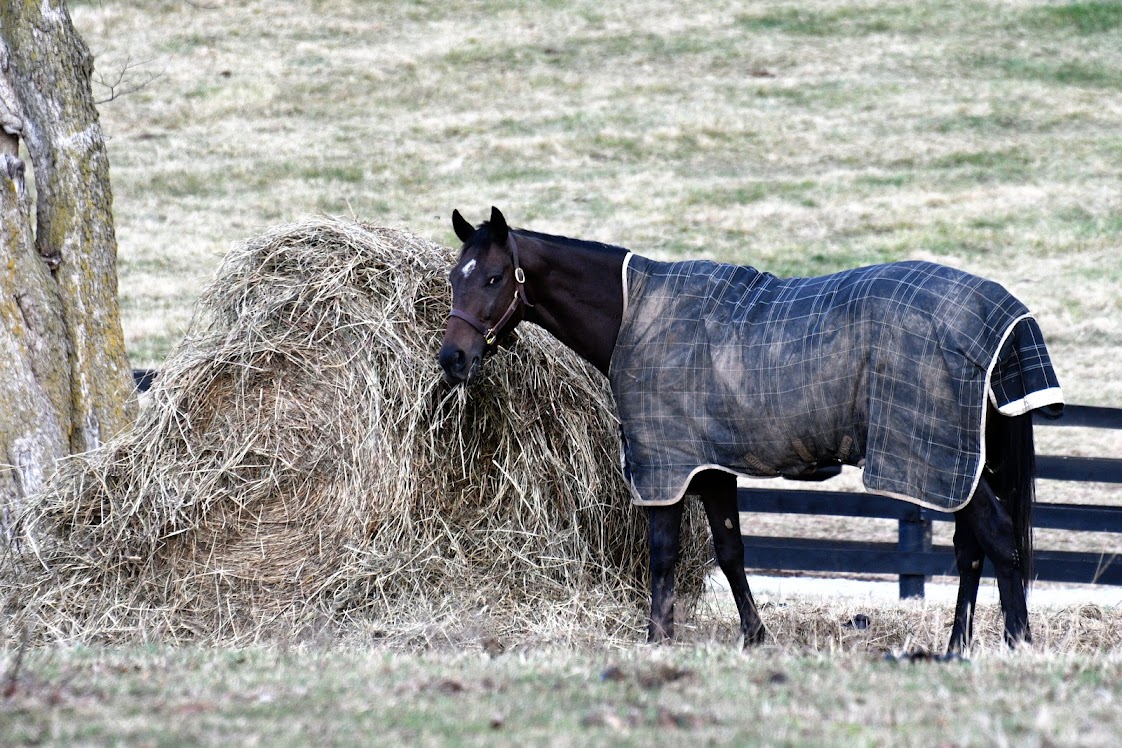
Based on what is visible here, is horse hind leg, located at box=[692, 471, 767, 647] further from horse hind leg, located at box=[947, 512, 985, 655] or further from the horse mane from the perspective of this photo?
the horse mane

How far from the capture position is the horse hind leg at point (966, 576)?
237 inches

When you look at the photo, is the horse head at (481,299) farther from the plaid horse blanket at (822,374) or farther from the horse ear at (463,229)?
the plaid horse blanket at (822,374)

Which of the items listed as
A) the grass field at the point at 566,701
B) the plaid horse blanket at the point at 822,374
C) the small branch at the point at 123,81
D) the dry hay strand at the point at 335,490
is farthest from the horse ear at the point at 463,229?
the small branch at the point at 123,81

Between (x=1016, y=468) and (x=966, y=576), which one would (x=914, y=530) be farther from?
(x=1016, y=468)

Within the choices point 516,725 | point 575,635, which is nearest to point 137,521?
point 575,635

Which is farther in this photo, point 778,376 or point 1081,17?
point 1081,17

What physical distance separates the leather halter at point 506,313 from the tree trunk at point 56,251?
2.48 m

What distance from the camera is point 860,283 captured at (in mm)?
5750

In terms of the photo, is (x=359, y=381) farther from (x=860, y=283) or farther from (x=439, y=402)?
(x=860, y=283)

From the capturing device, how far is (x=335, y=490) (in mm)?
6324

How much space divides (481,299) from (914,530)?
4059 millimetres

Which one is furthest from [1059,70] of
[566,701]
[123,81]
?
[566,701]

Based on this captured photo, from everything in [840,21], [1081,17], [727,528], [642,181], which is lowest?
[727,528]

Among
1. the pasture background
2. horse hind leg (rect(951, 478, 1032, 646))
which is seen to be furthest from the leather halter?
horse hind leg (rect(951, 478, 1032, 646))
